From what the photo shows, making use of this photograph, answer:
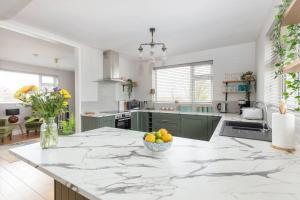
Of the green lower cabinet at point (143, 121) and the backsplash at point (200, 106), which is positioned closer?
the backsplash at point (200, 106)

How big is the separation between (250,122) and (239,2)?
5.39ft

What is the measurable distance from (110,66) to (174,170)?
3486 mm

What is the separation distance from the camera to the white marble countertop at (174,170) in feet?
2.00

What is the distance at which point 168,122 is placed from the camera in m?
3.79

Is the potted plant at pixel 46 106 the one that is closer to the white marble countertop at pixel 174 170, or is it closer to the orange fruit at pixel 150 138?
the white marble countertop at pixel 174 170

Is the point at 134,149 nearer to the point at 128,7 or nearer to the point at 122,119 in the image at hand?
the point at 128,7

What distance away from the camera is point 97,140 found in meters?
1.35

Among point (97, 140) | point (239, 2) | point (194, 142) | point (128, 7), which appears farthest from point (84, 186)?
point (239, 2)

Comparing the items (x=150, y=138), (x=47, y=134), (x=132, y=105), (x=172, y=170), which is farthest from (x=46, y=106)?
(x=132, y=105)

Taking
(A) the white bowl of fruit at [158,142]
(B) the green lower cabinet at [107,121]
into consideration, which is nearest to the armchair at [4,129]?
(B) the green lower cabinet at [107,121]

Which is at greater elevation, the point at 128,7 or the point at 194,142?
the point at 128,7

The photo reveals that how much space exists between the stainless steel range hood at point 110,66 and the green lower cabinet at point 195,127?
1.98 meters

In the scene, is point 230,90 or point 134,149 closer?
point 134,149

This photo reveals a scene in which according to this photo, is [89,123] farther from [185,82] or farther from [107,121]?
[185,82]
